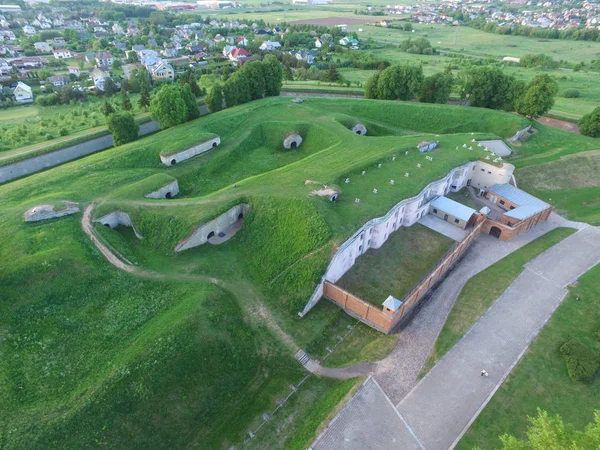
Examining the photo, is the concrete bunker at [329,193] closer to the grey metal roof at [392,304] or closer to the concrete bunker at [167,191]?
the grey metal roof at [392,304]

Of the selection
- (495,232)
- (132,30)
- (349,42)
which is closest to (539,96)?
(495,232)

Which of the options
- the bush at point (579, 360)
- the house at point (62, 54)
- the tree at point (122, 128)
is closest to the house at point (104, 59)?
the house at point (62, 54)

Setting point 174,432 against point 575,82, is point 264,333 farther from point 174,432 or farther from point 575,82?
point 575,82

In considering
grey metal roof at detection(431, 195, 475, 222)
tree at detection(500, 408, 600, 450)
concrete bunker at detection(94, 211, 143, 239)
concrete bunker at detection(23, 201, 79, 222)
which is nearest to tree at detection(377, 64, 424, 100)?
grey metal roof at detection(431, 195, 475, 222)

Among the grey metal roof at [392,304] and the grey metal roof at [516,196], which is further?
the grey metal roof at [516,196]

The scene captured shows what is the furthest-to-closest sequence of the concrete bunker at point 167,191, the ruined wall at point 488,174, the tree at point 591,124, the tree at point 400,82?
the tree at point 400,82 → the tree at point 591,124 → the ruined wall at point 488,174 → the concrete bunker at point 167,191

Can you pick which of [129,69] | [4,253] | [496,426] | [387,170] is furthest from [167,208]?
[129,69]
